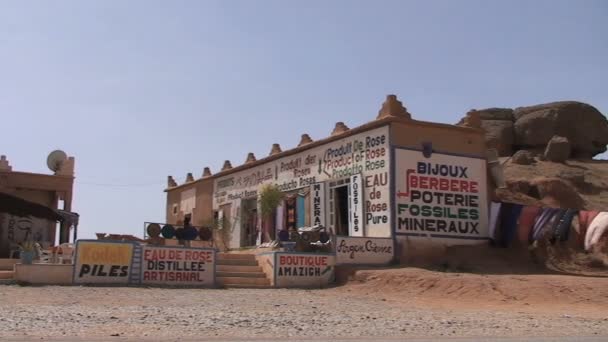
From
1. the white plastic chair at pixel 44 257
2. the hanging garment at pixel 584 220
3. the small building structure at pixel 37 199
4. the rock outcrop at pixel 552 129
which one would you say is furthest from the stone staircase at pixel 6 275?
the rock outcrop at pixel 552 129

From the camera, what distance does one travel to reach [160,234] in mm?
22031

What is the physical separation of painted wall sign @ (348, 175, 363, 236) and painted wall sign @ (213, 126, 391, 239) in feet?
0.36

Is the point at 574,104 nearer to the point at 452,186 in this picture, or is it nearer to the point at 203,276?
the point at 452,186

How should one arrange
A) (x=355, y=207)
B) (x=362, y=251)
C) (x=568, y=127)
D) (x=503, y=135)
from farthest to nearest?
(x=503, y=135) → (x=568, y=127) → (x=355, y=207) → (x=362, y=251)

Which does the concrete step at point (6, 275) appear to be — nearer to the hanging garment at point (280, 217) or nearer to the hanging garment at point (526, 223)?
the hanging garment at point (280, 217)

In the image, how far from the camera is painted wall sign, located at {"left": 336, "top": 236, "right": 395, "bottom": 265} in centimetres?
2086

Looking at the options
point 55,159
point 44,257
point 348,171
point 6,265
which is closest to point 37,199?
point 55,159

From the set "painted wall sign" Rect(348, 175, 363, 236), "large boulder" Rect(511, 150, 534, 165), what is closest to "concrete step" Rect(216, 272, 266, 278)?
"painted wall sign" Rect(348, 175, 363, 236)

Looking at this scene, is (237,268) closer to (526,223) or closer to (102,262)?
(102,262)

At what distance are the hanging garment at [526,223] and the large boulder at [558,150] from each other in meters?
19.1

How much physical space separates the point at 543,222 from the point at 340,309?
11.1 metres

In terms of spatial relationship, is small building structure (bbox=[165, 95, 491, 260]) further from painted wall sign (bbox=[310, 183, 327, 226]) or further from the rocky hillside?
the rocky hillside

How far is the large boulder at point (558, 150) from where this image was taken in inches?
1582

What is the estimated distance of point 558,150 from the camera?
Answer: 132 ft
